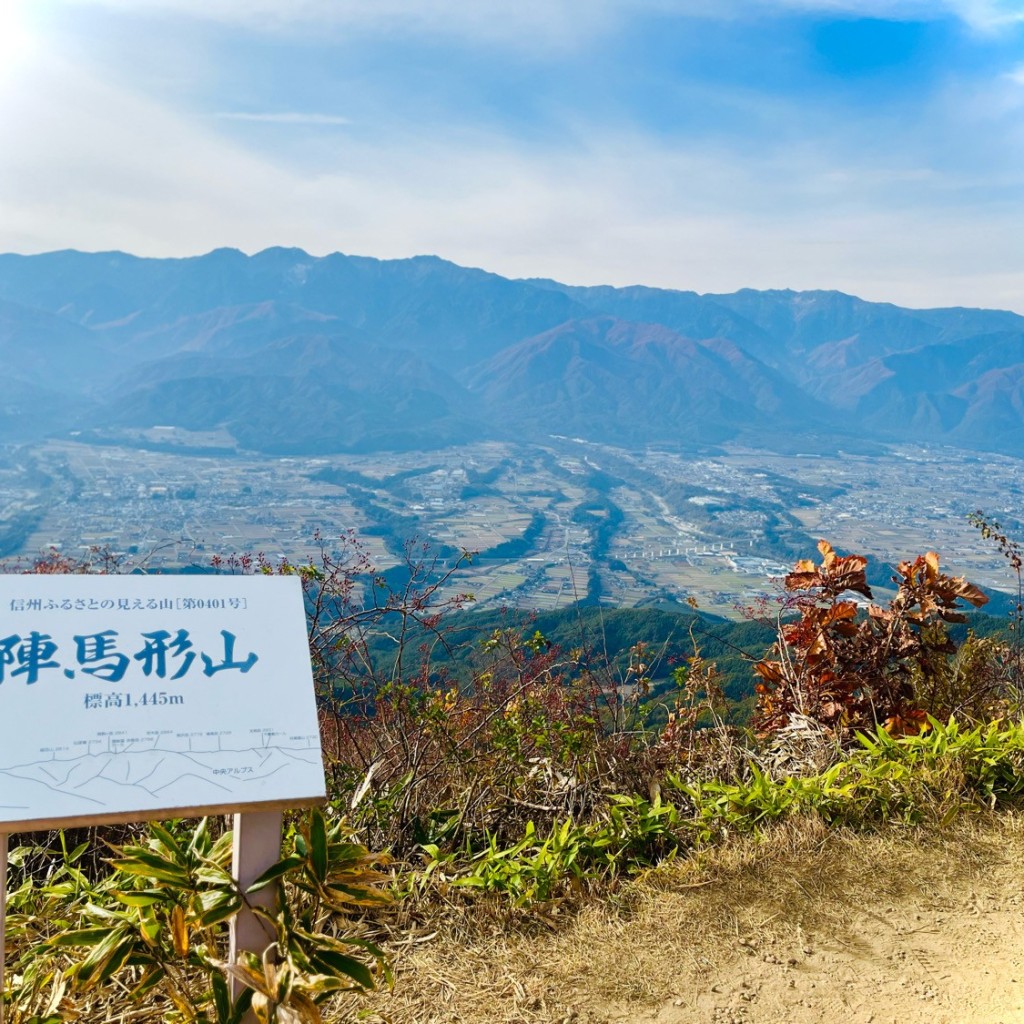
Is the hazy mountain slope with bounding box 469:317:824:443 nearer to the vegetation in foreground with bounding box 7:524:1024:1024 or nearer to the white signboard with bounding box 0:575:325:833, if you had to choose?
the vegetation in foreground with bounding box 7:524:1024:1024

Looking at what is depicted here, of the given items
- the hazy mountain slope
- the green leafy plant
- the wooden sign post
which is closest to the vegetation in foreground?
the green leafy plant

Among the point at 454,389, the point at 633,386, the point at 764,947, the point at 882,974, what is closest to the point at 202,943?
the point at 764,947

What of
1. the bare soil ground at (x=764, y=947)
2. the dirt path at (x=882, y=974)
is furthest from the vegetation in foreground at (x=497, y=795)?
the dirt path at (x=882, y=974)

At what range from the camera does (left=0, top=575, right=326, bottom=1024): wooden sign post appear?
5.94 feet

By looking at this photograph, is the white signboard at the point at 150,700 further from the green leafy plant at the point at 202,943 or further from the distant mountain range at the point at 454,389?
the distant mountain range at the point at 454,389

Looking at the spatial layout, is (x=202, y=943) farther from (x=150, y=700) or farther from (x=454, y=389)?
(x=454, y=389)

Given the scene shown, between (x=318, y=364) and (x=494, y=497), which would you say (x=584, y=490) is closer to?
(x=494, y=497)

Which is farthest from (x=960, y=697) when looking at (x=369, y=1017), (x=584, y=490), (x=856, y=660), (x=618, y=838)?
(x=584, y=490)

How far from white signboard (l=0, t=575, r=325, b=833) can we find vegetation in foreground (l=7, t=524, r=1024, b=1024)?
0.95ft

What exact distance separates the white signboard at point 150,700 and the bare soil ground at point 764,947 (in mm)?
1112

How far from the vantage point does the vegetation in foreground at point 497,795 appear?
2.17 meters

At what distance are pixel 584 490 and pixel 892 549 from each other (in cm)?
2707

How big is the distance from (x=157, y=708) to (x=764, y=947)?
6.76 feet

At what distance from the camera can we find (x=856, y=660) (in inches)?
170
